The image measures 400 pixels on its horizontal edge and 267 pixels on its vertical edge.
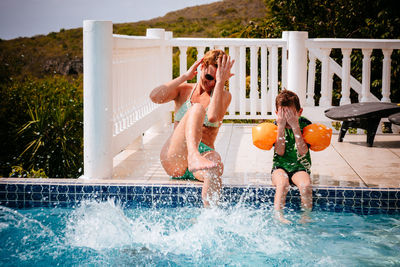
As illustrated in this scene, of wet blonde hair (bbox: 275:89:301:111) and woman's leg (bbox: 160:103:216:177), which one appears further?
wet blonde hair (bbox: 275:89:301:111)

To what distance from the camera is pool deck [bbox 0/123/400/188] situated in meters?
Answer: 4.32

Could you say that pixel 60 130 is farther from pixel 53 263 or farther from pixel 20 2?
pixel 20 2

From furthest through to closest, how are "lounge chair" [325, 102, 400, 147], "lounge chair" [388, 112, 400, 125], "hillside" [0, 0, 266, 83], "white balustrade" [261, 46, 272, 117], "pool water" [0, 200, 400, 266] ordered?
"hillside" [0, 0, 266, 83], "white balustrade" [261, 46, 272, 117], "lounge chair" [325, 102, 400, 147], "lounge chair" [388, 112, 400, 125], "pool water" [0, 200, 400, 266]

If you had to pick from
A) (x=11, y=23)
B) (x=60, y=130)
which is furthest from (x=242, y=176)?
(x=11, y=23)

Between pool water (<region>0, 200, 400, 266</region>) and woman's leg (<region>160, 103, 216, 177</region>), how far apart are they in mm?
367

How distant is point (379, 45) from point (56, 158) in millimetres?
4382

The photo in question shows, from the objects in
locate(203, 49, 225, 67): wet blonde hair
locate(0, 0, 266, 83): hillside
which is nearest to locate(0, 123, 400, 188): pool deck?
locate(203, 49, 225, 67): wet blonde hair

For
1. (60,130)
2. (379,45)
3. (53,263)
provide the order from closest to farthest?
(53,263)
(379,45)
(60,130)

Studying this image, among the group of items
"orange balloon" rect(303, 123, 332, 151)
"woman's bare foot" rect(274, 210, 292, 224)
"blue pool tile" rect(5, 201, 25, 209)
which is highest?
"orange balloon" rect(303, 123, 332, 151)

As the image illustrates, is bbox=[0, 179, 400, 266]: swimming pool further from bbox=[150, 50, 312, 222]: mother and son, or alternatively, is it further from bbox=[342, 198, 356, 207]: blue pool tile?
bbox=[150, 50, 312, 222]: mother and son

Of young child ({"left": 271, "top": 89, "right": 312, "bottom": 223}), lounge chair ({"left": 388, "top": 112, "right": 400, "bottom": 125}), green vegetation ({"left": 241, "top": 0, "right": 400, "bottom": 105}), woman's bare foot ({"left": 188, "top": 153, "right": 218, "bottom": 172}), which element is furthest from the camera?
green vegetation ({"left": 241, "top": 0, "right": 400, "bottom": 105})

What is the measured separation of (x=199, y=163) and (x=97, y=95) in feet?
3.82

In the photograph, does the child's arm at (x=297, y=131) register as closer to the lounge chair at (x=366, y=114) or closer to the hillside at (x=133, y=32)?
the lounge chair at (x=366, y=114)

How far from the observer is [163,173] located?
4.68 meters
